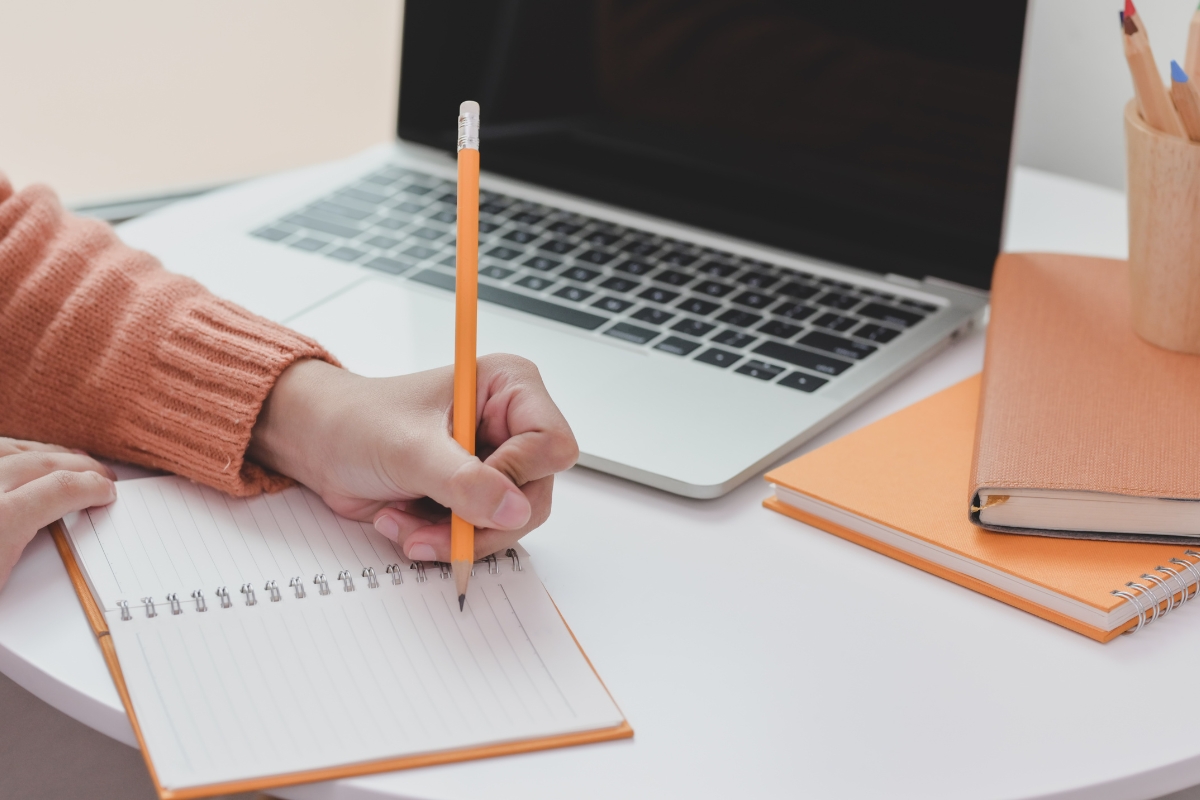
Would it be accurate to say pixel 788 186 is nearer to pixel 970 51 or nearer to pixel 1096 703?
pixel 970 51

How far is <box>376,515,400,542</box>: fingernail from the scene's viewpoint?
0.57 meters

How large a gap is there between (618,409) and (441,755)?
0.94ft

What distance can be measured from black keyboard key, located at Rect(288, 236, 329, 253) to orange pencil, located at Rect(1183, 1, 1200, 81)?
615 mm

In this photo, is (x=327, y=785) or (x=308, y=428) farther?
(x=308, y=428)

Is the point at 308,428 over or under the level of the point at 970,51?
under

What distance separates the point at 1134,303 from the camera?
2.33 ft

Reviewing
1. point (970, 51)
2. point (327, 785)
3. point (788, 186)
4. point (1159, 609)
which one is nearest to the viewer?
point (327, 785)

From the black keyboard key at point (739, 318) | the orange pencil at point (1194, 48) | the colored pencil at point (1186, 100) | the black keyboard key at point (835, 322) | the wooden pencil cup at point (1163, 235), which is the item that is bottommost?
the black keyboard key at point (739, 318)

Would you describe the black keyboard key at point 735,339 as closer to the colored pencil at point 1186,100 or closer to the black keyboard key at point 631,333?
the black keyboard key at point 631,333

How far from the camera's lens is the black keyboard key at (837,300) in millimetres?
829

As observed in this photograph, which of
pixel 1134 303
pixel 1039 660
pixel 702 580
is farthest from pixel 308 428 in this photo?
pixel 1134 303

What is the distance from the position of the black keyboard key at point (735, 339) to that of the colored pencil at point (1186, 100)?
283mm

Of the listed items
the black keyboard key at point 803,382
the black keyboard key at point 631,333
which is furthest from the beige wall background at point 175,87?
the black keyboard key at point 803,382

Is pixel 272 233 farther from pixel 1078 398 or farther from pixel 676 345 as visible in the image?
pixel 1078 398
